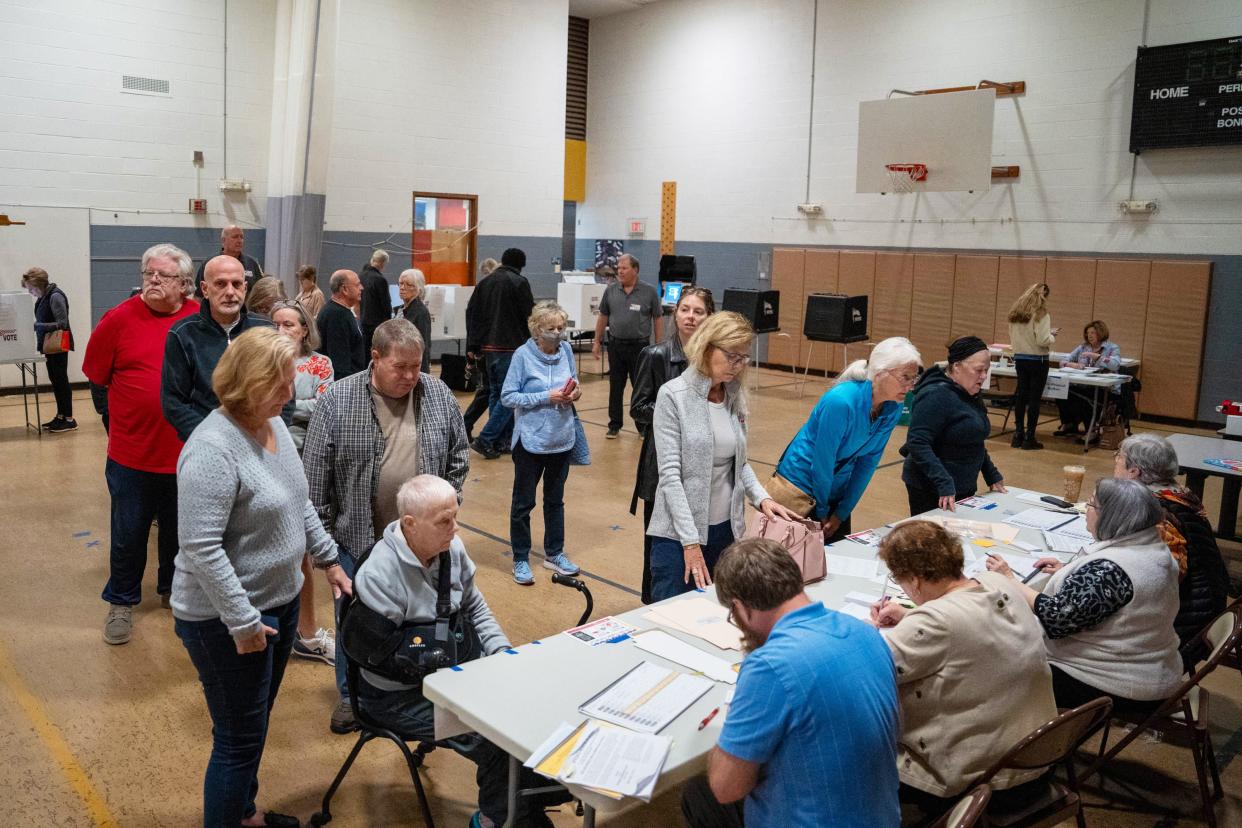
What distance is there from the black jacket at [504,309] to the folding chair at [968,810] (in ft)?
20.4

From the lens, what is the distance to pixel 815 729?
1861mm

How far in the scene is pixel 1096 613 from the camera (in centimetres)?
287

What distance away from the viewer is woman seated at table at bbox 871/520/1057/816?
2.29 m

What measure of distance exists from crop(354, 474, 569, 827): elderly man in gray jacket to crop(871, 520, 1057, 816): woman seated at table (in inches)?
36.5

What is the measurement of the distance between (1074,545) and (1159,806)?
3.17 ft

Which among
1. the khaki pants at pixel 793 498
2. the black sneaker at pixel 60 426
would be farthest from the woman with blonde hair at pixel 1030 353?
the black sneaker at pixel 60 426

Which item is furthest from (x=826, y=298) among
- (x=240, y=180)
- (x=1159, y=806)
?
(x=1159, y=806)

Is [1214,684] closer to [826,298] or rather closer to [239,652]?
[239,652]

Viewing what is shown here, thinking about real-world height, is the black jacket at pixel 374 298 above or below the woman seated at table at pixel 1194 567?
above

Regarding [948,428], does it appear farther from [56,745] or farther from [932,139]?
[932,139]

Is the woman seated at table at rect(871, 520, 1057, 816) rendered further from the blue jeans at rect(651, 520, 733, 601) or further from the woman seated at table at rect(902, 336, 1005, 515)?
the woman seated at table at rect(902, 336, 1005, 515)

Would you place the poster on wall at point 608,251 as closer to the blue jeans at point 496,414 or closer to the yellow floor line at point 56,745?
the blue jeans at point 496,414

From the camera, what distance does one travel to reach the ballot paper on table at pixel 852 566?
11.2 feet

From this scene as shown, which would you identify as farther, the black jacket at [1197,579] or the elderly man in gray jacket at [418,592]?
the black jacket at [1197,579]
